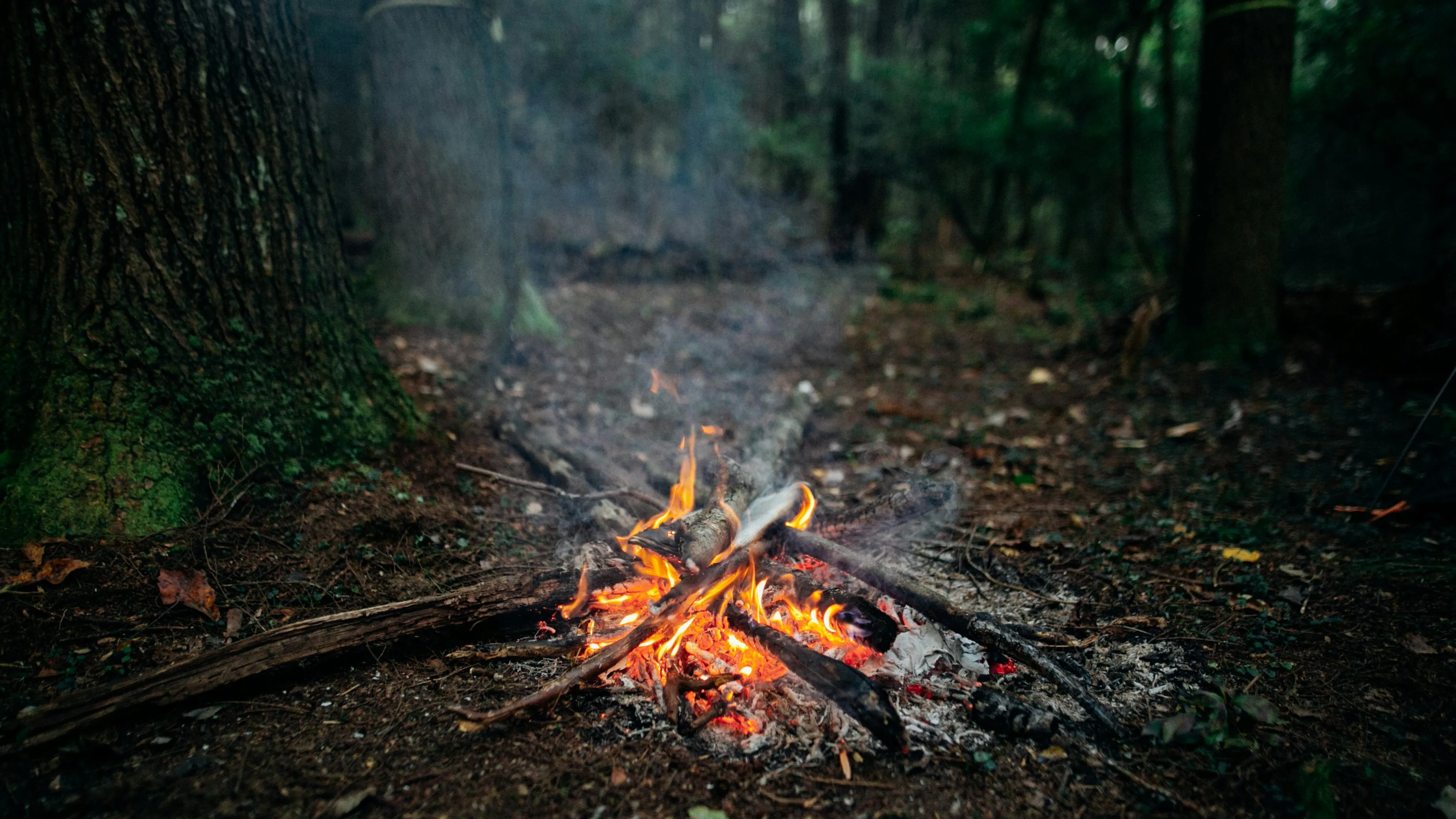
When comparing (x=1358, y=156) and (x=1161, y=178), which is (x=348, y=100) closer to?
(x=1358, y=156)

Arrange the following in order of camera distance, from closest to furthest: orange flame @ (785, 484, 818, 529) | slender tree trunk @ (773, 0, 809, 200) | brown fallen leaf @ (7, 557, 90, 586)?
brown fallen leaf @ (7, 557, 90, 586)
orange flame @ (785, 484, 818, 529)
slender tree trunk @ (773, 0, 809, 200)

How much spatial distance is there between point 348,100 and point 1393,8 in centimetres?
1060

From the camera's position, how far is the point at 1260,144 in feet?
17.4

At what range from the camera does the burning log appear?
210 centimetres

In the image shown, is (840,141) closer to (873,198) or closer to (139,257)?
(873,198)

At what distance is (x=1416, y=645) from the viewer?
233 centimetres

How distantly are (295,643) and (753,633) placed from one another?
1.46m

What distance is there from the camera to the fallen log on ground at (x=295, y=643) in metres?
1.80

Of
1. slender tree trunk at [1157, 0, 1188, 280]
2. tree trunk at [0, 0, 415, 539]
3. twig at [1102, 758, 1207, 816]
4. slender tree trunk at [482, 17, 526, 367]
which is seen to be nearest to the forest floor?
twig at [1102, 758, 1207, 816]

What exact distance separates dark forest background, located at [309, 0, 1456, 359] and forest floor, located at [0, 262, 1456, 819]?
1094 mm

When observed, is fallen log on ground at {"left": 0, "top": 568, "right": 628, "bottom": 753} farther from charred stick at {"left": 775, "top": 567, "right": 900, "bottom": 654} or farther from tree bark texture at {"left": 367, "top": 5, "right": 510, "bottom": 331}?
tree bark texture at {"left": 367, "top": 5, "right": 510, "bottom": 331}

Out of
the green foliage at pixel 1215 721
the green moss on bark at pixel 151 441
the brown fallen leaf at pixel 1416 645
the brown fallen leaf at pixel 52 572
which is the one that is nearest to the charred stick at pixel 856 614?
the green foliage at pixel 1215 721

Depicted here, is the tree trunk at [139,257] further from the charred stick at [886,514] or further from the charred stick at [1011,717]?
the charred stick at [1011,717]

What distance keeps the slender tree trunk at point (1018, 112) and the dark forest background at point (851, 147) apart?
52 millimetres
